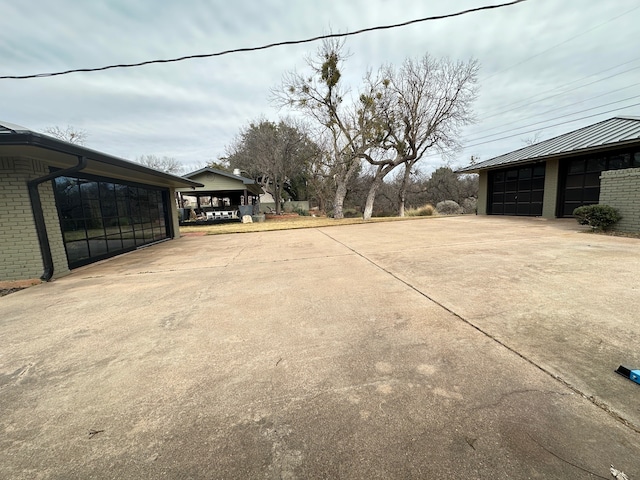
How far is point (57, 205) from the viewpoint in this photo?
583 cm

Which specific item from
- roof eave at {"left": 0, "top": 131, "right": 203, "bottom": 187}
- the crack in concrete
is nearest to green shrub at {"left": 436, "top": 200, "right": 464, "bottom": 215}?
the crack in concrete

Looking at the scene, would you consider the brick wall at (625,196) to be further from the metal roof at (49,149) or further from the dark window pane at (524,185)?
the metal roof at (49,149)

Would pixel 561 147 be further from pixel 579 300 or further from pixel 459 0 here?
pixel 579 300

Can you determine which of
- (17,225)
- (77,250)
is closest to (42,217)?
(17,225)

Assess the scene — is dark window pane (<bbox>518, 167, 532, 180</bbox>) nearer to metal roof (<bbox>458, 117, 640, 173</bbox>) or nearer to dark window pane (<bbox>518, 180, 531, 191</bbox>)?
dark window pane (<bbox>518, 180, 531, 191</bbox>)

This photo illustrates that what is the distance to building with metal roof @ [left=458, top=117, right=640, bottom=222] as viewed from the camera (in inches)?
414

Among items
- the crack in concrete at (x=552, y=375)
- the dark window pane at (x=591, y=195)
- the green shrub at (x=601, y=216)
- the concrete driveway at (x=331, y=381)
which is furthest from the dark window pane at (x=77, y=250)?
the dark window pane at (x=591, y=195)

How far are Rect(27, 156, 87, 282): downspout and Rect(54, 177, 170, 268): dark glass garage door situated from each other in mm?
825

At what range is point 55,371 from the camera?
220 centimetres

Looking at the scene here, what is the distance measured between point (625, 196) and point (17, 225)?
13.8 m

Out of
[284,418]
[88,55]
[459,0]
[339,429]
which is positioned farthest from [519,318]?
[88,55]

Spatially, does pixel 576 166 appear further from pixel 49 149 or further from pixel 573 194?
pixel 49 149

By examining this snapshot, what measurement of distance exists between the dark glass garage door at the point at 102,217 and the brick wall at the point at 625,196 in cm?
1371

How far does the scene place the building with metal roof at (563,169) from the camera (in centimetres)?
1051
